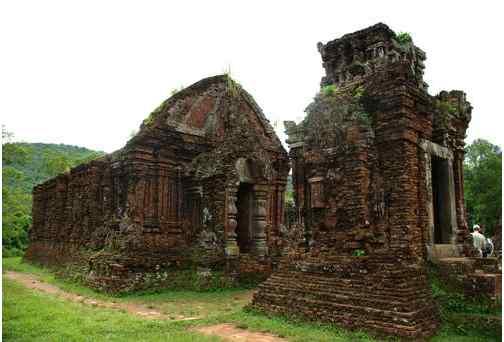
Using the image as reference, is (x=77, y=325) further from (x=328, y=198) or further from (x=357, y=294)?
(x=328, y=198)

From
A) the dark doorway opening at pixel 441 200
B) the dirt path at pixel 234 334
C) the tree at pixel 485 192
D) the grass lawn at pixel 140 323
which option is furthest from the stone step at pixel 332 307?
the tree at pixel 485 192

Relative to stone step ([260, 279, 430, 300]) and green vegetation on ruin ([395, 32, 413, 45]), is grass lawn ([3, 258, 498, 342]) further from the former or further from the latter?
green vegetation on ruin ([395, 32, 413, 45])

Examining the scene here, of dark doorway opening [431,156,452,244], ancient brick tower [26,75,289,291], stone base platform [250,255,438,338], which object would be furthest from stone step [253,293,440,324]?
ancient brick tower [26,75,289,291]

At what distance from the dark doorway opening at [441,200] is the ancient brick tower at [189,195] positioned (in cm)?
592

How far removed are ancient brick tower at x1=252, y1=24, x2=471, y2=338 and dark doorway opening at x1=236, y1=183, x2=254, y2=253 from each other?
5.35 m

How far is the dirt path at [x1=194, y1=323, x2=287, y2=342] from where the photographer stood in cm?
686

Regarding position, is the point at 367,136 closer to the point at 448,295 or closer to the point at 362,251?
the point at 362,251

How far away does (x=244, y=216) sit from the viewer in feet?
48.9

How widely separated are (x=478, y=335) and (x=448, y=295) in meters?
0.86

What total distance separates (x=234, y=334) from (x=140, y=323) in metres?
1.91

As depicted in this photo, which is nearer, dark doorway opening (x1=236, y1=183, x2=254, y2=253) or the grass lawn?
the grass lawn

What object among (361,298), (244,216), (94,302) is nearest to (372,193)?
(361,298)

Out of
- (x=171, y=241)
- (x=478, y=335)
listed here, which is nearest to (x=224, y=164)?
(x=171, y=241)

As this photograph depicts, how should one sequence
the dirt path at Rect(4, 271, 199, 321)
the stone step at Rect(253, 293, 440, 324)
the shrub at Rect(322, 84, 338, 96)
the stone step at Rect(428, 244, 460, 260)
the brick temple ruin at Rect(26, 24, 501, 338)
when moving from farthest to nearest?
the dirt path at Rect(4, 271, 199, 321) → the shrub at Rect(322, 84, 338, 96) → the stone step at Rect(428, 244, 460, 260) → the brick temple ruin at Rect(26, 24, 501, 338) → the stone step at Rect(253, 293, 440, 324)
